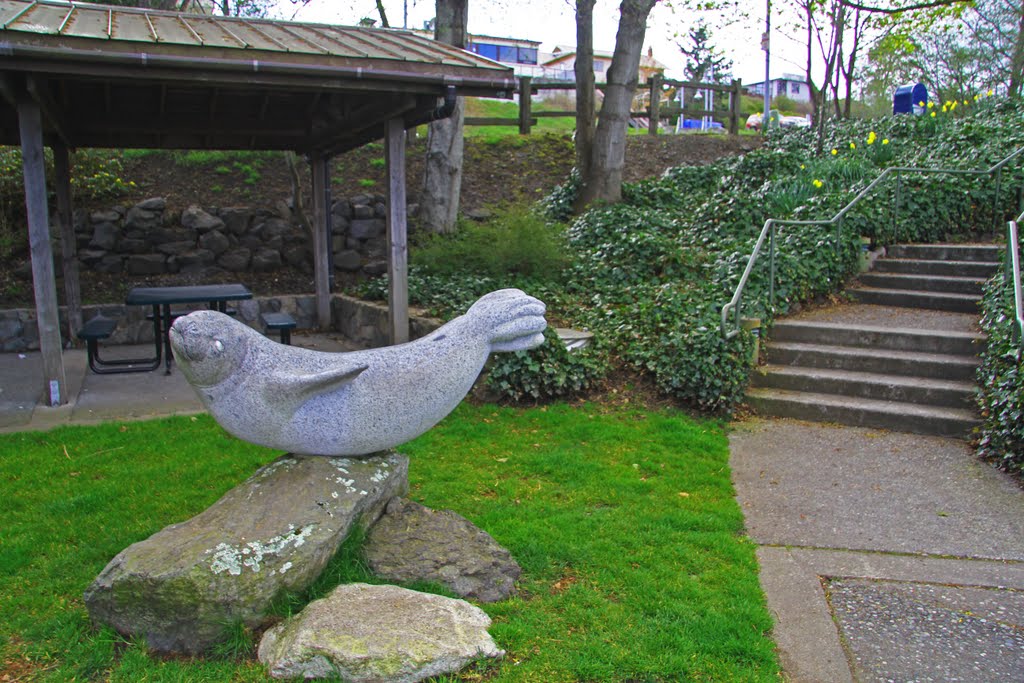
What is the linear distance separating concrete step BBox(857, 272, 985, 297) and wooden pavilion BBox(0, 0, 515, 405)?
16.8 ft

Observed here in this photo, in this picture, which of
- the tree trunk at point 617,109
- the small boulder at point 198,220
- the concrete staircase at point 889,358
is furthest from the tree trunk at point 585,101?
the small boulder at point 198,220

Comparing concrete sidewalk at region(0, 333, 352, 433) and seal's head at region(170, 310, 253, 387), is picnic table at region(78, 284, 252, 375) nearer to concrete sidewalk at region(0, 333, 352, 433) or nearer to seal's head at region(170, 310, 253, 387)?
concrete sidewalk at region(0, 333, 352, 433)

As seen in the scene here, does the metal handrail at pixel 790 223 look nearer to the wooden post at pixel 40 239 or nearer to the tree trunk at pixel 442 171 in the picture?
the tree trunk at pixel 442 171

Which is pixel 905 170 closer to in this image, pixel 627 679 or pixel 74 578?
pixel 627 679

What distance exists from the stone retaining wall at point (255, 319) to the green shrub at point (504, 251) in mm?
969

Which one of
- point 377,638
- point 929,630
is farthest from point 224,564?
point 929,630

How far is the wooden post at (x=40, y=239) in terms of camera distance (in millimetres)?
6211

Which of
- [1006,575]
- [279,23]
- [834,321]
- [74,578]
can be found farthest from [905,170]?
[74,578]

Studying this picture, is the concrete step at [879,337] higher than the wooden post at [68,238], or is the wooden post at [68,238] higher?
the wooden post at [68,238]

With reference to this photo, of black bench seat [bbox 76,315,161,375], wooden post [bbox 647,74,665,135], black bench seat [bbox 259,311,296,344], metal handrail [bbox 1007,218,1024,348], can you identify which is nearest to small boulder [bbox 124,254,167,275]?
black bench seat [bbox 76,315,161,375]

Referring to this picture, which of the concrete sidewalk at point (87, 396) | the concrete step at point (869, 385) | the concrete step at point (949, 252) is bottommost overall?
the concrete sidewalk at point (87, 396)

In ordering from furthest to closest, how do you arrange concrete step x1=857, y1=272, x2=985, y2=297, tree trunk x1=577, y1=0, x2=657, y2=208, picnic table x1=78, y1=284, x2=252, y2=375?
tree trunk x1=577, y1=0, x2=657, y2=208
concrete step x1=857, y1=272, x2=985, y2=297
picnic table x1=78, y1=284, x2=252, y2=375

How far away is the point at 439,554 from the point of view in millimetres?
3561

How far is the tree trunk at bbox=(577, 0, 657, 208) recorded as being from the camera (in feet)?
38.1
